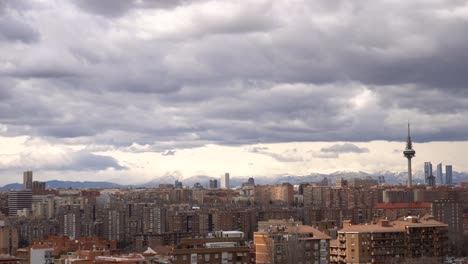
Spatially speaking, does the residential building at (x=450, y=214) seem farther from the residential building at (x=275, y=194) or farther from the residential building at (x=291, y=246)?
the residential building at (x=275, y=194)

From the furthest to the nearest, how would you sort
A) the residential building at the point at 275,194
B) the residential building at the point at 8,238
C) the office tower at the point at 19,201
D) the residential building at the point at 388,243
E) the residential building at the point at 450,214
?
1. the residential building at the point at 275,194
2. the office tower at the point at 19,201
3. the residential building at the point at 450,214
4. the residential building at the point at 8,238
5. the residential building at the point at 388,243

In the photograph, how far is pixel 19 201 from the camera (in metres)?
173

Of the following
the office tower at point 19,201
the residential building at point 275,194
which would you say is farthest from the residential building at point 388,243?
the office tower at point 19,201

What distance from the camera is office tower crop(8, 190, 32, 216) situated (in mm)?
171038

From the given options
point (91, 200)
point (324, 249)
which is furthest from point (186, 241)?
point (91, 200)

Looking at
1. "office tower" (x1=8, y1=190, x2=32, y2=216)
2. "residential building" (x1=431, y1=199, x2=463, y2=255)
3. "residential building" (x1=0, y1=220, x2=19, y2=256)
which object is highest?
"office tower" (x1=8, y1=190, x2=32, y2=216)

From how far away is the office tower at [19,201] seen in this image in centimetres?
17104

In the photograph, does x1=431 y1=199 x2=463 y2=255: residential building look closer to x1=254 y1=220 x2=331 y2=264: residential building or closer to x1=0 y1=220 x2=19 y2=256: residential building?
x1=254 y1=220 x2=331 y2=264: residential building

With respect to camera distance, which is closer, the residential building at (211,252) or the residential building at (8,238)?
the residential building at (211,252)

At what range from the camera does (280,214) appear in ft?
405

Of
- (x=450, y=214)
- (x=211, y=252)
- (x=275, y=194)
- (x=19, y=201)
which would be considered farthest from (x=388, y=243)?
(x=275, y=194)

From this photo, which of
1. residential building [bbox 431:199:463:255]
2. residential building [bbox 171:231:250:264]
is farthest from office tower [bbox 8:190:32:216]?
residential building [bbox 171:231:250:264]

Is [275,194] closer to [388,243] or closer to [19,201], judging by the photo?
[19,201]

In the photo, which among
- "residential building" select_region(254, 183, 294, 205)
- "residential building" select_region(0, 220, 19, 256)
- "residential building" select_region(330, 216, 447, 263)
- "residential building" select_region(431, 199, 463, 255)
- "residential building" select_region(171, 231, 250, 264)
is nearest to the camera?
"residential building" select_region(171, 231, 250, 264)
